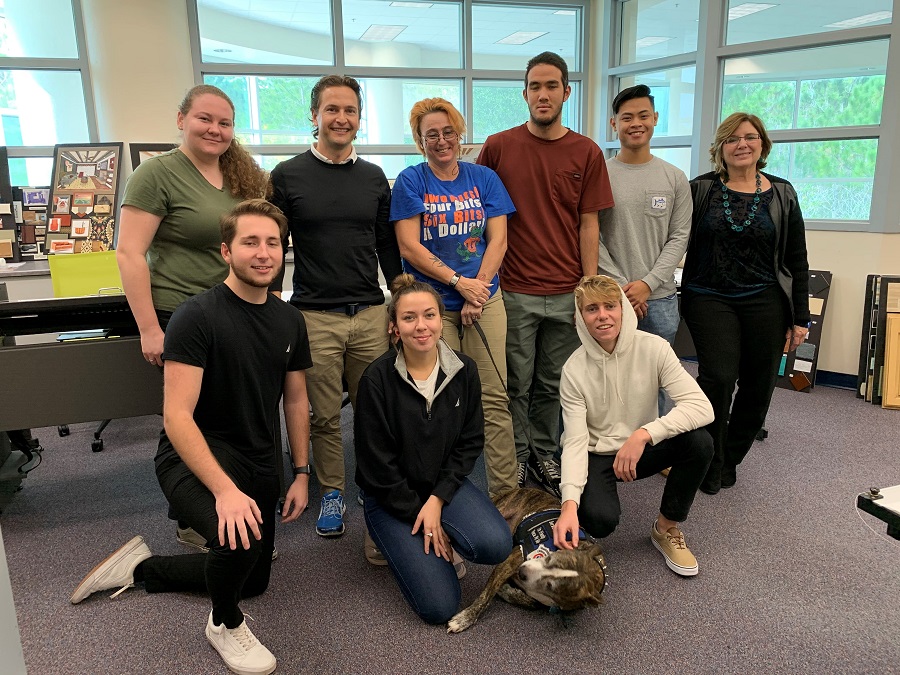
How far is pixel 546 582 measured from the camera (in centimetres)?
175

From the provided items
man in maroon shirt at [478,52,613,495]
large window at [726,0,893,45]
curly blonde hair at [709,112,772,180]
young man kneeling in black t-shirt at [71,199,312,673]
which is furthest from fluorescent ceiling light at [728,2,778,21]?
young man kneeling in black t-shirt at [71,199,312,673]

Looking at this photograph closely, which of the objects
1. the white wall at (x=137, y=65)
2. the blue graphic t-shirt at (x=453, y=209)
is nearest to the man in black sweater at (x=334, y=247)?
the blue graphic t-shirt at (x=453, y=209)

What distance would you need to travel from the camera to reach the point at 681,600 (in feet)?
6.29

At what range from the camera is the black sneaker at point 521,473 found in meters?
2.57

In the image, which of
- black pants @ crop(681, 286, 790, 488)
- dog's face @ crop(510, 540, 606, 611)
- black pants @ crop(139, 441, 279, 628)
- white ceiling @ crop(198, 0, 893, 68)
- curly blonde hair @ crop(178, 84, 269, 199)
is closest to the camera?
black pants @ crop(139, 441, 279, 628)

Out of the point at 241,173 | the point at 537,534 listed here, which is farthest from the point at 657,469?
the point at 241,173

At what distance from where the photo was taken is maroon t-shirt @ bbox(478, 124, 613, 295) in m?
2.38

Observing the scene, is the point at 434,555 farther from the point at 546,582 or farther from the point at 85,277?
the point at 85,277

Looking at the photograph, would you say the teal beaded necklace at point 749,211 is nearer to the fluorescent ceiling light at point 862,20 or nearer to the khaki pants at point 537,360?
the khaki pants at point 537,360

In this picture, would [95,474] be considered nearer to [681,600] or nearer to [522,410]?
[522,410]

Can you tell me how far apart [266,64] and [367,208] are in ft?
11.8

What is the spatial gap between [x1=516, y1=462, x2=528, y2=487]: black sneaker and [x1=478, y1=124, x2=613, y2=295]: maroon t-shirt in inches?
28.4

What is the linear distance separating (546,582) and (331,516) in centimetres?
91

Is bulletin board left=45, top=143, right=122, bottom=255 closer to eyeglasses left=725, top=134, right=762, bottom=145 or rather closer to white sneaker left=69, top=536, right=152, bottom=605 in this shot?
white sneaker left=69, top=536, right=152, bottom=605
